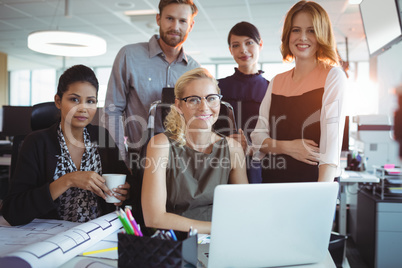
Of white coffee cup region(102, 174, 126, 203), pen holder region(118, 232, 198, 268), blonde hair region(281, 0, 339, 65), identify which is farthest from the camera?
blonde hair region(281, 0, 339, 65)

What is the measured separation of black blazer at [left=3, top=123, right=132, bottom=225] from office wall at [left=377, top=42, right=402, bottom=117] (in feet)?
18.3

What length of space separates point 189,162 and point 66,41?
11.5ft

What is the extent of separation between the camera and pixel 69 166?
153 cm

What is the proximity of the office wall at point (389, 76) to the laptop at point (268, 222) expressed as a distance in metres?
5.79

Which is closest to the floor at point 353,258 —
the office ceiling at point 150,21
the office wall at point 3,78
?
the office ceiling at point 150,21

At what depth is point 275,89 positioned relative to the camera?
168 cm

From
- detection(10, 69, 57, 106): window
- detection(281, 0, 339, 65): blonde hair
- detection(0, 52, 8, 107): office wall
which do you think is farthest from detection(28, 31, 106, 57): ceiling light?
detection(10, 69, 57, 106): window

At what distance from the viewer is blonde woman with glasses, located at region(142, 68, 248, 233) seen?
4.13ft

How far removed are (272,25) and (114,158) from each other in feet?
17.2

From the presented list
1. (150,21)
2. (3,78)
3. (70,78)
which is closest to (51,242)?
(70,78)

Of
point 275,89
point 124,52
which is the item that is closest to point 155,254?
point 275,89

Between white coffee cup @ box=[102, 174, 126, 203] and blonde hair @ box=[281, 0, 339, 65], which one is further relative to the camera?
blonde hair @ box=[281, 0, 339, 65]

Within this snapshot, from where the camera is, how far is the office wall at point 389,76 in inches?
235

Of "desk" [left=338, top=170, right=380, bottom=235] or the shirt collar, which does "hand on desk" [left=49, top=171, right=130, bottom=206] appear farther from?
"desk" [left=338, top=170, right=380, bottom=235]
